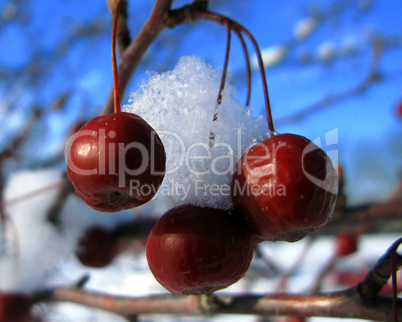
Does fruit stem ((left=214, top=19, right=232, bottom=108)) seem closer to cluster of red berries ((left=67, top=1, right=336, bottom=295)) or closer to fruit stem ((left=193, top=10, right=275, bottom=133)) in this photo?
fruit stem ((left=193, top=10, right=275, bottom=133))

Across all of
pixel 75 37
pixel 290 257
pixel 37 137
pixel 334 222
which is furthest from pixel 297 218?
pixel 290 257

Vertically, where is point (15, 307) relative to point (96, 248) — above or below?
below

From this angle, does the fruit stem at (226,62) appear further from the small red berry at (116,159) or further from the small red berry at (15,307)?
the small red berry at (15,307)

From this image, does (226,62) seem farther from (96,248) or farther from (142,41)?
(96,248)

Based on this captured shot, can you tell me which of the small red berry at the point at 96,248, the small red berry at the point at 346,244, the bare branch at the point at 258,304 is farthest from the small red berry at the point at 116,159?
the small red berry at the point at 346,244

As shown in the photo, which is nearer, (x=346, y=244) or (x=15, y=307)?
(x=15, y=307)

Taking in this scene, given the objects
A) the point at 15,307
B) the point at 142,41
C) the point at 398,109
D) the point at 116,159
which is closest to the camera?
the point at 116,159

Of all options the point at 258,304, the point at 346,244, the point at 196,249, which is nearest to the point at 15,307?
the point at 258,304
